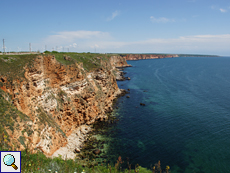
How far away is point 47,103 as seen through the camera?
113 feet

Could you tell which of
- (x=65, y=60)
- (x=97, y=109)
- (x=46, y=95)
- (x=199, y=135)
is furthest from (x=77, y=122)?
(x=199, y=135)

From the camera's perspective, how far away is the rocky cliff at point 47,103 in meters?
24.4

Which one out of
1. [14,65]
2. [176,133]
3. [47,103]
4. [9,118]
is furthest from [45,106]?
[176,133]

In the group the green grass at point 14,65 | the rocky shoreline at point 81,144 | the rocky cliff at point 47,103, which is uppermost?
the green grass at point 14,65

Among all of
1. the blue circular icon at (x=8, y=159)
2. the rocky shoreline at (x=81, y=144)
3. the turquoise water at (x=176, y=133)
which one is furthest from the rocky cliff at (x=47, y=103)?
the blue circular icon at (x=8, y=159)

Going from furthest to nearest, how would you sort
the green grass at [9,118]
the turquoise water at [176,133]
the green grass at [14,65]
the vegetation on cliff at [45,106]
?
the turquoise water at [176,133], the green grass at [14,65], the vegetation on cliff at [45,106], the green grass at [9,118]

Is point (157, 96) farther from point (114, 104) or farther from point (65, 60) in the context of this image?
point (65, 60)

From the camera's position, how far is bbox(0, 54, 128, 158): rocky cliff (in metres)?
24.4

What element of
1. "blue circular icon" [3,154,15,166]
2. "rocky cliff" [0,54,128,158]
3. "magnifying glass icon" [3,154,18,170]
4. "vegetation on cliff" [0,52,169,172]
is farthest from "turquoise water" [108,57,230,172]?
"blue circular icon" [3,154,15,166]

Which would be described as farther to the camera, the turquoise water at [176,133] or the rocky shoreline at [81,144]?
the rocky shoreline at [81,144]

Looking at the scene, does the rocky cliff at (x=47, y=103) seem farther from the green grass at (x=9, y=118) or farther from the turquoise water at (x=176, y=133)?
the turquoise water at (x=176, y=133)

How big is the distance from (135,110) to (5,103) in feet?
143

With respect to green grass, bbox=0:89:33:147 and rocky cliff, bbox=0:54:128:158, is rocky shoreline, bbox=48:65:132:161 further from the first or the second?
green grass, bbox=0:89:33:147

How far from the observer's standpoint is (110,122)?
48.8 metres
